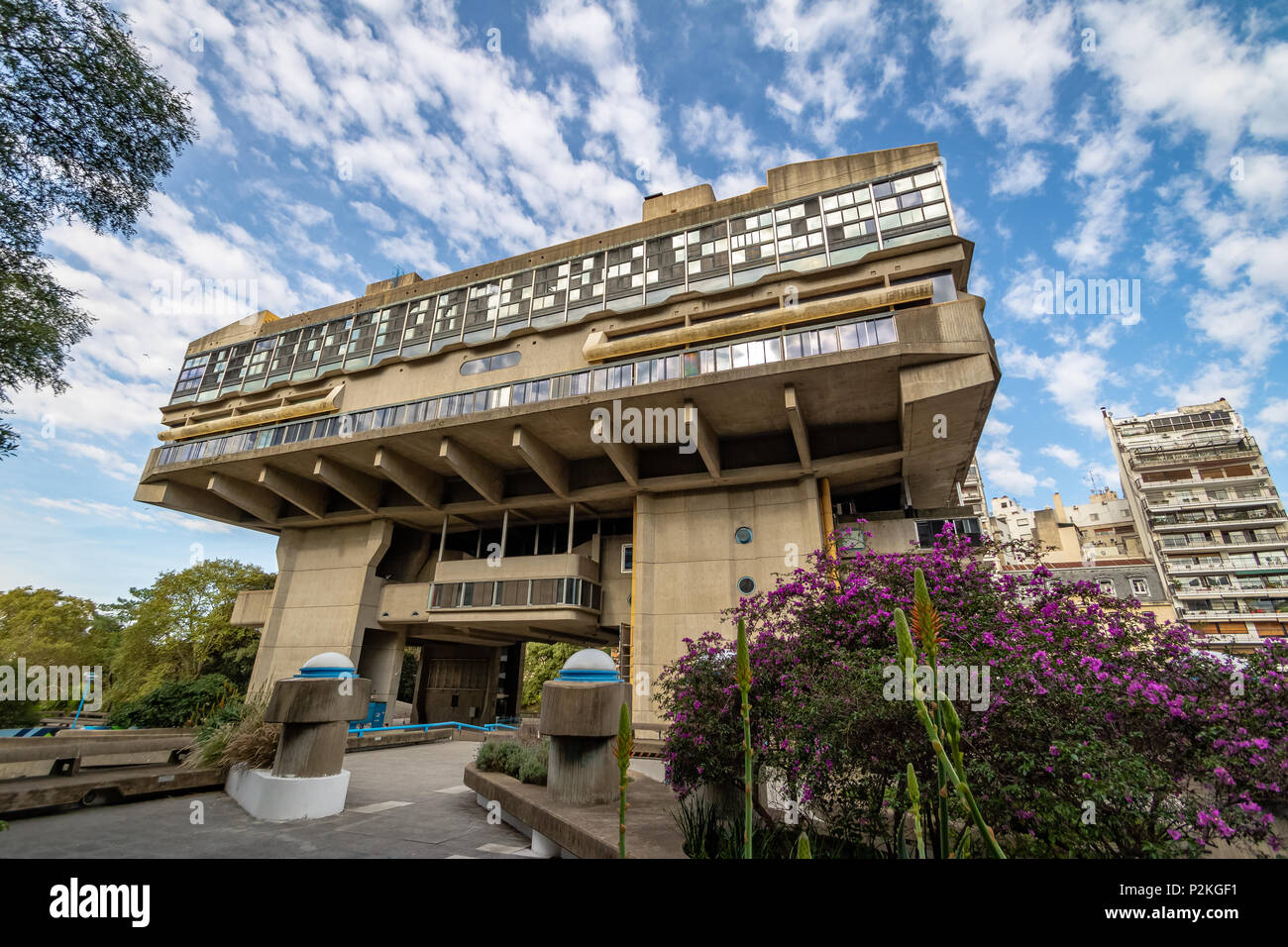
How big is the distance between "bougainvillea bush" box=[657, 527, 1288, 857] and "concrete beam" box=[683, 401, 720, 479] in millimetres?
12170

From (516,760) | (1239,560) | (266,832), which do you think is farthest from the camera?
(1239,560)

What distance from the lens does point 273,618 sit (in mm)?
27109

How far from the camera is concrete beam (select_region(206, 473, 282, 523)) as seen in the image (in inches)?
1024

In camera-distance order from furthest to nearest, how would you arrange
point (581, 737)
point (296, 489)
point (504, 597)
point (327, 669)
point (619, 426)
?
point (296, 489) < point (504, 597) < point (619, 426) < point (327, 669) < point (581, 737)

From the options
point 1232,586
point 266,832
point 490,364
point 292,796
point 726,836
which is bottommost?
point 266,832

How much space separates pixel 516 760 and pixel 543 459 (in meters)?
13.6

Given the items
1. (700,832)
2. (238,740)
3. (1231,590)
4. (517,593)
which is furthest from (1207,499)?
(238,740)

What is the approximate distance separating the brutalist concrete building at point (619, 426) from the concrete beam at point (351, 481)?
15 cm

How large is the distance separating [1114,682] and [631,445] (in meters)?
17.5

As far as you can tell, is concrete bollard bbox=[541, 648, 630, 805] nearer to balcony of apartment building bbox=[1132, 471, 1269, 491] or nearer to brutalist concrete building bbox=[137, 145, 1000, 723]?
brutalist concrete building bbox=[137, 145, 1000, 723]

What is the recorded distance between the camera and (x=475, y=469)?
23328mm

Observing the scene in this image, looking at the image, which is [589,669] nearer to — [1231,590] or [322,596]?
[322,596]

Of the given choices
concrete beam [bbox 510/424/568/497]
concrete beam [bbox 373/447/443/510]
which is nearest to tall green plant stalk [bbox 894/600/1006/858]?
concrete beam [bbox 510/424/568/497]

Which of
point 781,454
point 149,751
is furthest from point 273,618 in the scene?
point 781,454
